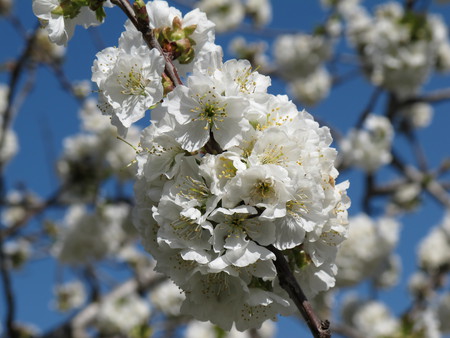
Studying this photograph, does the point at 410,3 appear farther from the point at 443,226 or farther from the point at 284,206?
the point at 284,206

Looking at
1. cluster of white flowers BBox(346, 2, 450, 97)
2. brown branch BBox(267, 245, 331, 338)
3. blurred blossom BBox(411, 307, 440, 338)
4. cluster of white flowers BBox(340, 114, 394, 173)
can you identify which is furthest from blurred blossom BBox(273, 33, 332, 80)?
brown branch BBox(267, 245, 331, 338)

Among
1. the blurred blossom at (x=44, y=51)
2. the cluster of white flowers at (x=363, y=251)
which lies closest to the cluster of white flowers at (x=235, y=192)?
the blurred blossom at (x=44, y=51)

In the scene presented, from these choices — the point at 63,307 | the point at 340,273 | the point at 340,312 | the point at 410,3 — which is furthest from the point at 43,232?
the point at 410,3

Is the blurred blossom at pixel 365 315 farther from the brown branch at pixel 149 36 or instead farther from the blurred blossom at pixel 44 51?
the brown branch at pixel 149 36

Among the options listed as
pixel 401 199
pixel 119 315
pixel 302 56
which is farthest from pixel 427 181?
pixel 119 315

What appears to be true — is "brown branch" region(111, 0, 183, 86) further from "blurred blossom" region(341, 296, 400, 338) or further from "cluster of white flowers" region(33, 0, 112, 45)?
"blurred blossom" region(341, 296, 400, 338)
